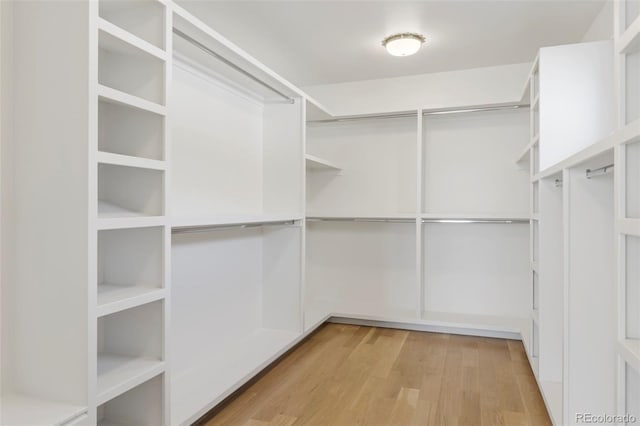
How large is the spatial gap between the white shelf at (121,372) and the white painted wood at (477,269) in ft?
9.24

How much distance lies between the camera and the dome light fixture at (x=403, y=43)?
115 inches

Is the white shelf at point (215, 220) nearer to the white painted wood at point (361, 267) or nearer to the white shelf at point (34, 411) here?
the white shelf at point (34, 411)

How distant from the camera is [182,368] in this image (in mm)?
2449

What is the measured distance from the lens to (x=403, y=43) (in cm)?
296

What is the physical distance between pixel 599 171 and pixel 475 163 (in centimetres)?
218

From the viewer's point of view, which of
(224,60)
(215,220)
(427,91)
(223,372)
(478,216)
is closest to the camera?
(215,220)

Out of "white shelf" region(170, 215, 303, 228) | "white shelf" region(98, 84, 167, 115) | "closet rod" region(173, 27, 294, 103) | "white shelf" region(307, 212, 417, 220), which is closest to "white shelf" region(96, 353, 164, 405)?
"white shelf" region(170, 215, 303, 228)

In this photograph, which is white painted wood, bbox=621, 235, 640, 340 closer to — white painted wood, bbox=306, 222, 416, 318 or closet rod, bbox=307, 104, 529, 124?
closet rod, bbox=307, 104, 529, 124

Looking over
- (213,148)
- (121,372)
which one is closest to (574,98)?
(213,148)

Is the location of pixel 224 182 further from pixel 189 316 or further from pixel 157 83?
pixel 157 83

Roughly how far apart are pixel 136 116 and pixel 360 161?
8.81ft

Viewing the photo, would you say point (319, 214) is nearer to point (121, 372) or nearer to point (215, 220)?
point (215, 220)

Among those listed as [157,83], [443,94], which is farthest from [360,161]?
A: [157,83]

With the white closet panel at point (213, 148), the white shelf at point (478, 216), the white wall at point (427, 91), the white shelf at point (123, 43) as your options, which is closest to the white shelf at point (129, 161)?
the white shelf at point (123, 43)
